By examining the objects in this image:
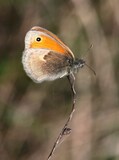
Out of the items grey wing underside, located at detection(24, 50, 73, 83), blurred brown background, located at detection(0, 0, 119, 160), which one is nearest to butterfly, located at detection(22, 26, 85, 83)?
grey wing underside, located at detection(24, 50, 73, 83)

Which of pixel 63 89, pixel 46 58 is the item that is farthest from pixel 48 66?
pixel 63 89

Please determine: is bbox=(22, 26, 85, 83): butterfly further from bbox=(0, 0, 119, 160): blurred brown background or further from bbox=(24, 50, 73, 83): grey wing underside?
bbox=(0, 0, 119, 160): blurred brown background

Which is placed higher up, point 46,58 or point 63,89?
point 46,58

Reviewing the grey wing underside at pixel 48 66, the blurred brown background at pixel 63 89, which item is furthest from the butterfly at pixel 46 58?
the blurred brown background at pixel 63 89

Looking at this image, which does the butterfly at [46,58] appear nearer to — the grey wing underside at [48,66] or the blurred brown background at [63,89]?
the grey wing underside at [48,66]

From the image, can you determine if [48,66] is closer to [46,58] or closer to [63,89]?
[46,58]

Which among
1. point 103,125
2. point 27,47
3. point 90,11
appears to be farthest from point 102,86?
point 27,47

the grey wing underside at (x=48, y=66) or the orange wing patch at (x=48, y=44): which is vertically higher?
the orange wing patch at (x=48, y=44)
